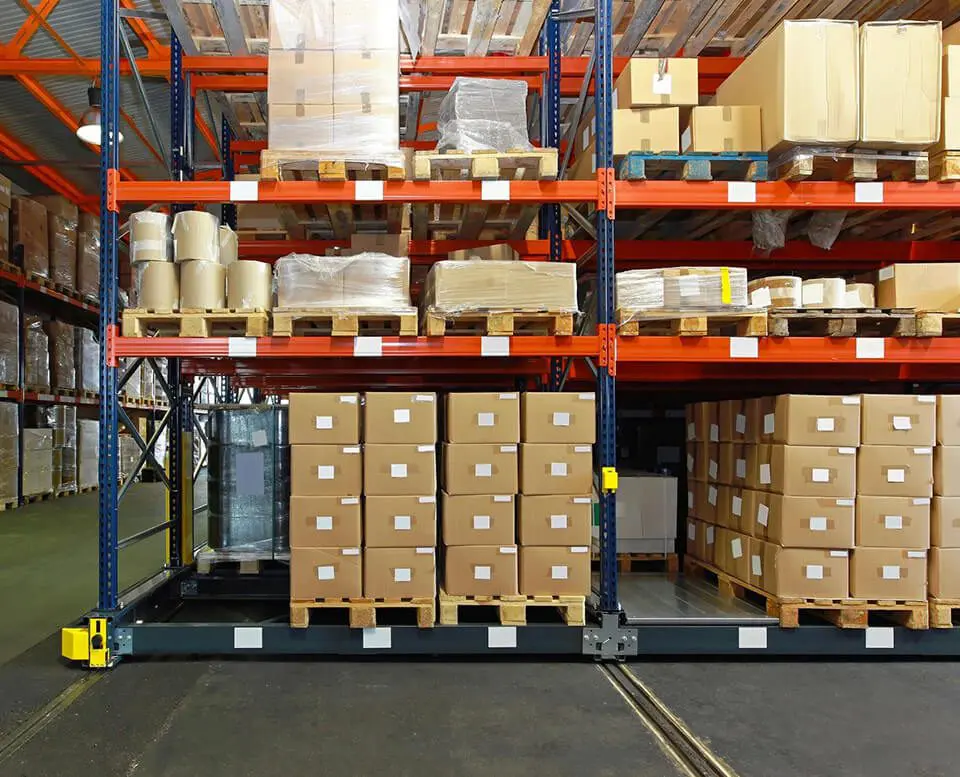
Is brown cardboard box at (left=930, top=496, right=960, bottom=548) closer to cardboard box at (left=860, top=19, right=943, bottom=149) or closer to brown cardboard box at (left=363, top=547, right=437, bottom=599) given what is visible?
cardboard box at (left=860, top=19, right=943, bottom=149)

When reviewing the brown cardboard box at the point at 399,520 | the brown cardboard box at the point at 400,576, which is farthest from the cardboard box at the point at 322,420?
the brown cardboard box at the point at 400,576

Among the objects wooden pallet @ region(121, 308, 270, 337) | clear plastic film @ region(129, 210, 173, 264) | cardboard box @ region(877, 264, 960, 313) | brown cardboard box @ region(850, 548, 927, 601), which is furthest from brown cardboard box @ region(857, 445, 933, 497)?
clear plastic film @ region(129, 210, 173, 264)

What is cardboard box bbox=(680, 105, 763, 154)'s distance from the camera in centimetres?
420

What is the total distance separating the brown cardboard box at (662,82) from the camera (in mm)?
4352

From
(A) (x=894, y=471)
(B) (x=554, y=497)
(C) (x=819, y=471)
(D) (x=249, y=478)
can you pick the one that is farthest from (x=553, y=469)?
(D) (x=249, y=478)

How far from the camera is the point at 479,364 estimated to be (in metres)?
4.99

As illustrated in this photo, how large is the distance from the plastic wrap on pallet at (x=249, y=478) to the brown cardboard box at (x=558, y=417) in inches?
84.0

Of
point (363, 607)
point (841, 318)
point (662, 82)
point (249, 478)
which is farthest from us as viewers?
point (249, 478)

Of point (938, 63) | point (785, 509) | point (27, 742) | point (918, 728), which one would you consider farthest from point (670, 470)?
point (27, 742)

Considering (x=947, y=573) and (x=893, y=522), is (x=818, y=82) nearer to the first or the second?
(x=893, y=522)

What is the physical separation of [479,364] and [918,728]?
10.9ft

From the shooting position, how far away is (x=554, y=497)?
13.4 feet

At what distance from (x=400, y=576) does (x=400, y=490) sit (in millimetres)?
513

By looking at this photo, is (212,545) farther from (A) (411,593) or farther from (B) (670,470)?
(B) (670,470)
